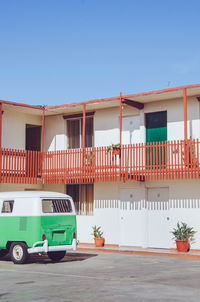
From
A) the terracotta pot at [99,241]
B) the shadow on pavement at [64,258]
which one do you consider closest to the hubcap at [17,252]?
the shadow on pavement at [64,258]

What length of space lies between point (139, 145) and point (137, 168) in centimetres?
93

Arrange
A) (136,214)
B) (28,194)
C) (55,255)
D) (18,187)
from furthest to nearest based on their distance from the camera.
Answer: (18,187)
(136,214)
(55,255)
(28,194)

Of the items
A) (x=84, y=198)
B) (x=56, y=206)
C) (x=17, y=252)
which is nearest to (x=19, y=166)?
(x=84, y=198)

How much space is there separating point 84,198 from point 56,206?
791cm

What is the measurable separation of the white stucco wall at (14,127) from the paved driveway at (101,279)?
310 inches

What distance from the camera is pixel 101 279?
11.4 meters

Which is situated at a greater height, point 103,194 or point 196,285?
point 103,194

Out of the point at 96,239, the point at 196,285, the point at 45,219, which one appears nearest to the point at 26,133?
the point at 96,239

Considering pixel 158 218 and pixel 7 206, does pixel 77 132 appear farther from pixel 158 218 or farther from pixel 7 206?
pixel 7 206

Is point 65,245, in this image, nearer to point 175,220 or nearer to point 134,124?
point 175,220

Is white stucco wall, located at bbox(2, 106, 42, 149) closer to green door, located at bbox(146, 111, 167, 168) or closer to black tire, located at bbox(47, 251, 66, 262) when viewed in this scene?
green door, located at bbox(146, 111, 167, 168)

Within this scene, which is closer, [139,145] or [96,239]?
[139,145]

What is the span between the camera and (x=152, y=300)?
855 centimetres

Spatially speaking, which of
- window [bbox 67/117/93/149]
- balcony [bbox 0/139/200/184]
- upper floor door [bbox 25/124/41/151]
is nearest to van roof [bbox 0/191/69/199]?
balcony [bbox 0/139/200/184]
